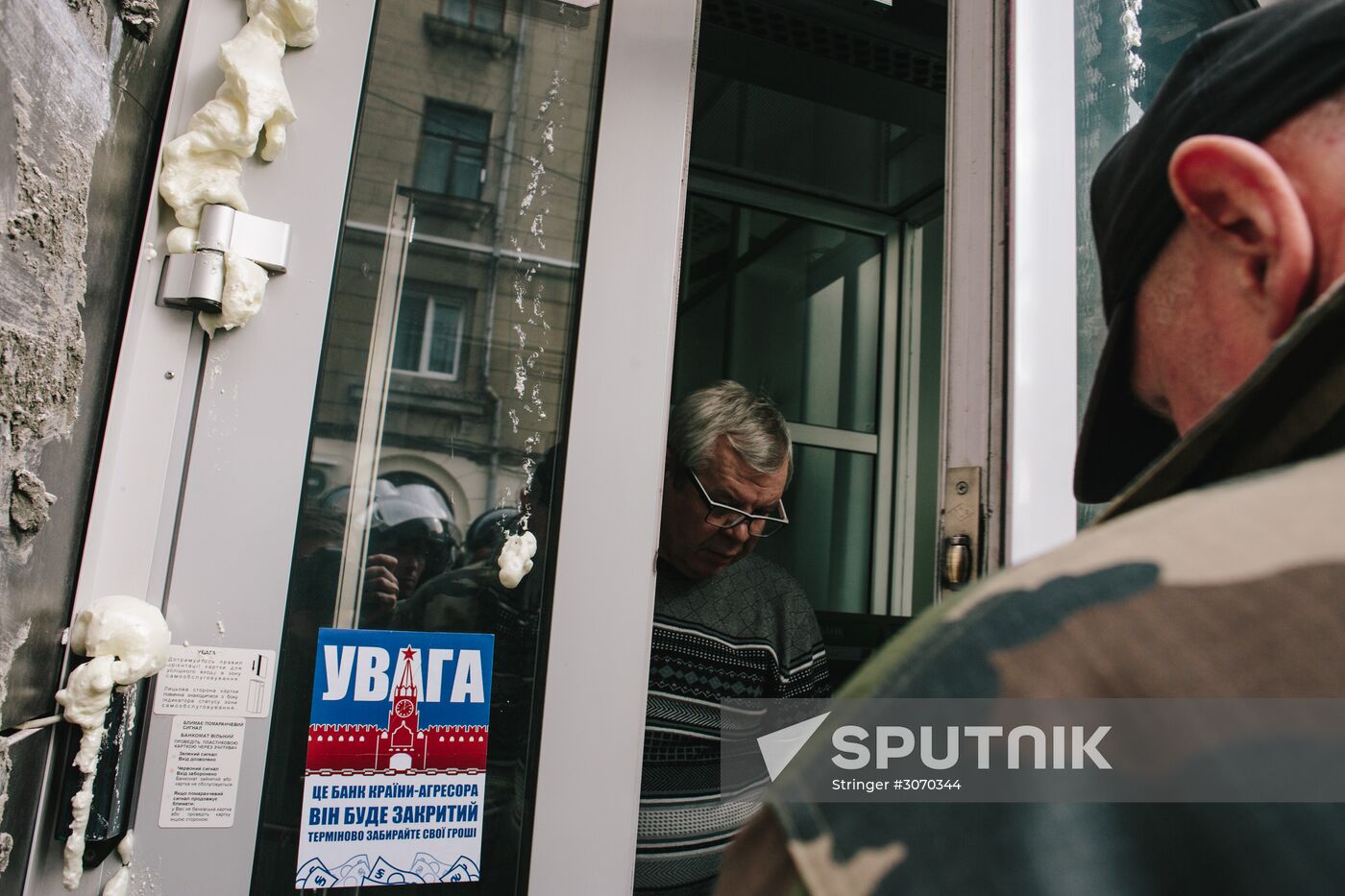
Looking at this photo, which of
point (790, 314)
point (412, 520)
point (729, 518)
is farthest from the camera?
point (790, 314)

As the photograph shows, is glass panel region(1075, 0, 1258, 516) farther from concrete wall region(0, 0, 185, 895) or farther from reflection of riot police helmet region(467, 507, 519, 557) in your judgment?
concrete wall region(0, 0, 185, 895)

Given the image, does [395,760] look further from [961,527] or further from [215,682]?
[961,527]

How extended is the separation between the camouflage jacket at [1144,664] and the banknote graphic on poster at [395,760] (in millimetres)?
795

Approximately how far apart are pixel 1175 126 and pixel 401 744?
1000 mm

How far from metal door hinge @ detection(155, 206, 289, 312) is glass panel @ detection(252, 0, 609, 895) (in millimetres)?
85

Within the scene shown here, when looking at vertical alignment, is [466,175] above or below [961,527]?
above

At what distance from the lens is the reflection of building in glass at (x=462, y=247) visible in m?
1.08

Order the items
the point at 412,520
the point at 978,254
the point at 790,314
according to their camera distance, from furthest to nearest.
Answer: the point at 790,314, the point at 978,254, the point at 412,520

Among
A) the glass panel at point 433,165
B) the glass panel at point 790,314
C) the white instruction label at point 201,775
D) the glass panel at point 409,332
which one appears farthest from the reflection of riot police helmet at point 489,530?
the glass panel at point 790,314

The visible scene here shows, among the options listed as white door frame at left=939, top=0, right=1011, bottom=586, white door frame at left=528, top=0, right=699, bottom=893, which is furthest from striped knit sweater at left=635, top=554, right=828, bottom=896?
white door frame at left=939, top=0, right=1011, bottom=586

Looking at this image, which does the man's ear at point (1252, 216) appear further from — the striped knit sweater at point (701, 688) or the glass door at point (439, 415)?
the striped knit sweater at point (701, 688)

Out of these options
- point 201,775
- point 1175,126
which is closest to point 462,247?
point 201,775

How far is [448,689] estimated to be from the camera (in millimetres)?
1064

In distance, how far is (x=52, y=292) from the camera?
2.56 feet
